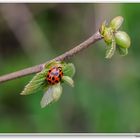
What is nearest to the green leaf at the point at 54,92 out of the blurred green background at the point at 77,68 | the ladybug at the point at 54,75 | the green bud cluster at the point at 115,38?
the ladybug at the point at 54,75

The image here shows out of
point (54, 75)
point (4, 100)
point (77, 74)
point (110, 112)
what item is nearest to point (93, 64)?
point (77, 74)

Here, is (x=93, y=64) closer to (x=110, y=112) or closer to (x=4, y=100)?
(x=110, y=112)

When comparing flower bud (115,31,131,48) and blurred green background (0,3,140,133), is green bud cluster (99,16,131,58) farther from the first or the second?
blurred green background (0,3,140,133)

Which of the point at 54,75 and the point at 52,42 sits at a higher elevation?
the point at 52,42

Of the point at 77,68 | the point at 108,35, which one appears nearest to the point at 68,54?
the point at 108,35

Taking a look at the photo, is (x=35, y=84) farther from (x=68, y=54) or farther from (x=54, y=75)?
(x=68, y=54)

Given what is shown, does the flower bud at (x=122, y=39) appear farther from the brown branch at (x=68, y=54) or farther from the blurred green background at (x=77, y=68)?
the blurred green background at (x=77, y=68)

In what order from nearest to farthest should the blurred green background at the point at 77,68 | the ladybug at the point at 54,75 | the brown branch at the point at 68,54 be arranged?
the brown branch at the point at 68,54, the ladybug at the point at 54,75, the blurred green background at the point at 77,68
